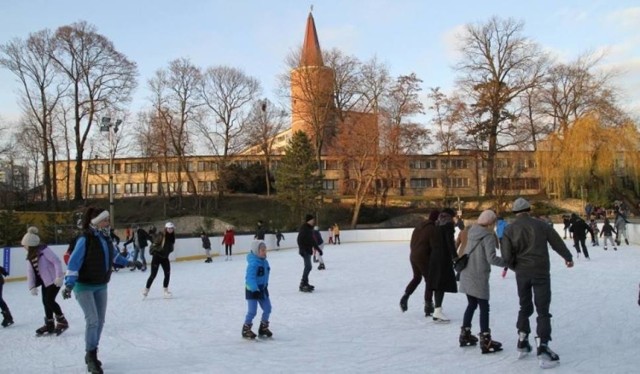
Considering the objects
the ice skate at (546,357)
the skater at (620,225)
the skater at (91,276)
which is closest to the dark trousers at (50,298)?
the skater at (91,276)

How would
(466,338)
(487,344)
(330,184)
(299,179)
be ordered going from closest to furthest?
(487,344), (466,338), (299,179), (330,184)

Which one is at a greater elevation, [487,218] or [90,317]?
[487,218]

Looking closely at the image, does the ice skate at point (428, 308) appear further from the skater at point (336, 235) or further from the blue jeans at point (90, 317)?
the skater at point (336, 235)

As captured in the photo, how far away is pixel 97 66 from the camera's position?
151ft

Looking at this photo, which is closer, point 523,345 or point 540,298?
point 540,298

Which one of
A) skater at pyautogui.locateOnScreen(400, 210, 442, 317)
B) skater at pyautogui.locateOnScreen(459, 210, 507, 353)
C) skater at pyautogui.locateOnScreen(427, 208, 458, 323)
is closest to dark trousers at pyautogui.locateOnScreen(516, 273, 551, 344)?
skater at pyautogui.locateOnScreen(459, 210, 507, 353)

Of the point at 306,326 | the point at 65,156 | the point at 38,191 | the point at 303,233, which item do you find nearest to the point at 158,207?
the point at 65,156

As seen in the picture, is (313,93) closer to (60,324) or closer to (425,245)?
(425,245)

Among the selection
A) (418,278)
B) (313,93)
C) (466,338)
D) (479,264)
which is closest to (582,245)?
(418,278)

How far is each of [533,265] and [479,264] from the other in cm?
81

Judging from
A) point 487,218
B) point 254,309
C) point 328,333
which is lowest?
point 328,333

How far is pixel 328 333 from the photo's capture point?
8156 mm

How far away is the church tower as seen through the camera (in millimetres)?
50719

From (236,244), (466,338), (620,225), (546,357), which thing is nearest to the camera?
(546,357)
